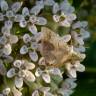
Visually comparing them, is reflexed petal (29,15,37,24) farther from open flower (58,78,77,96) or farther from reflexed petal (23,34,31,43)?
open flower (58,78,77,96)

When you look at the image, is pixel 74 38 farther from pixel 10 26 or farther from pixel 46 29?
pixel 10 26

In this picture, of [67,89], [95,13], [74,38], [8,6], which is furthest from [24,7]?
[95,13]

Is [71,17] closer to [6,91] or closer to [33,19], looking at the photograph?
[33,19]

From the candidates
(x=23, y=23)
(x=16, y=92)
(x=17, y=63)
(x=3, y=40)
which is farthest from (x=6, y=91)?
(x=23, y=23)

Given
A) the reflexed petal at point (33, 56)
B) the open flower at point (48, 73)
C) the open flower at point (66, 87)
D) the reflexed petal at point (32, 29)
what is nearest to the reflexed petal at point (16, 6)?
the reflexed petal at point (32, 29)

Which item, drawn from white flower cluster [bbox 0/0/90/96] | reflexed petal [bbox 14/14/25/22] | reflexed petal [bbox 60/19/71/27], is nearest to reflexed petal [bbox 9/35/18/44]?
white flower cluster [bbox 0/0/90/96]

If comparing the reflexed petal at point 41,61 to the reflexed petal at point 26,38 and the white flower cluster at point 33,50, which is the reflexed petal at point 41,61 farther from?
the reflexed petal at point 26,38

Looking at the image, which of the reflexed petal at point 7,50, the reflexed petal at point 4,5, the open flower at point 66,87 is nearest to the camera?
the reflexed petal at point 7,50
